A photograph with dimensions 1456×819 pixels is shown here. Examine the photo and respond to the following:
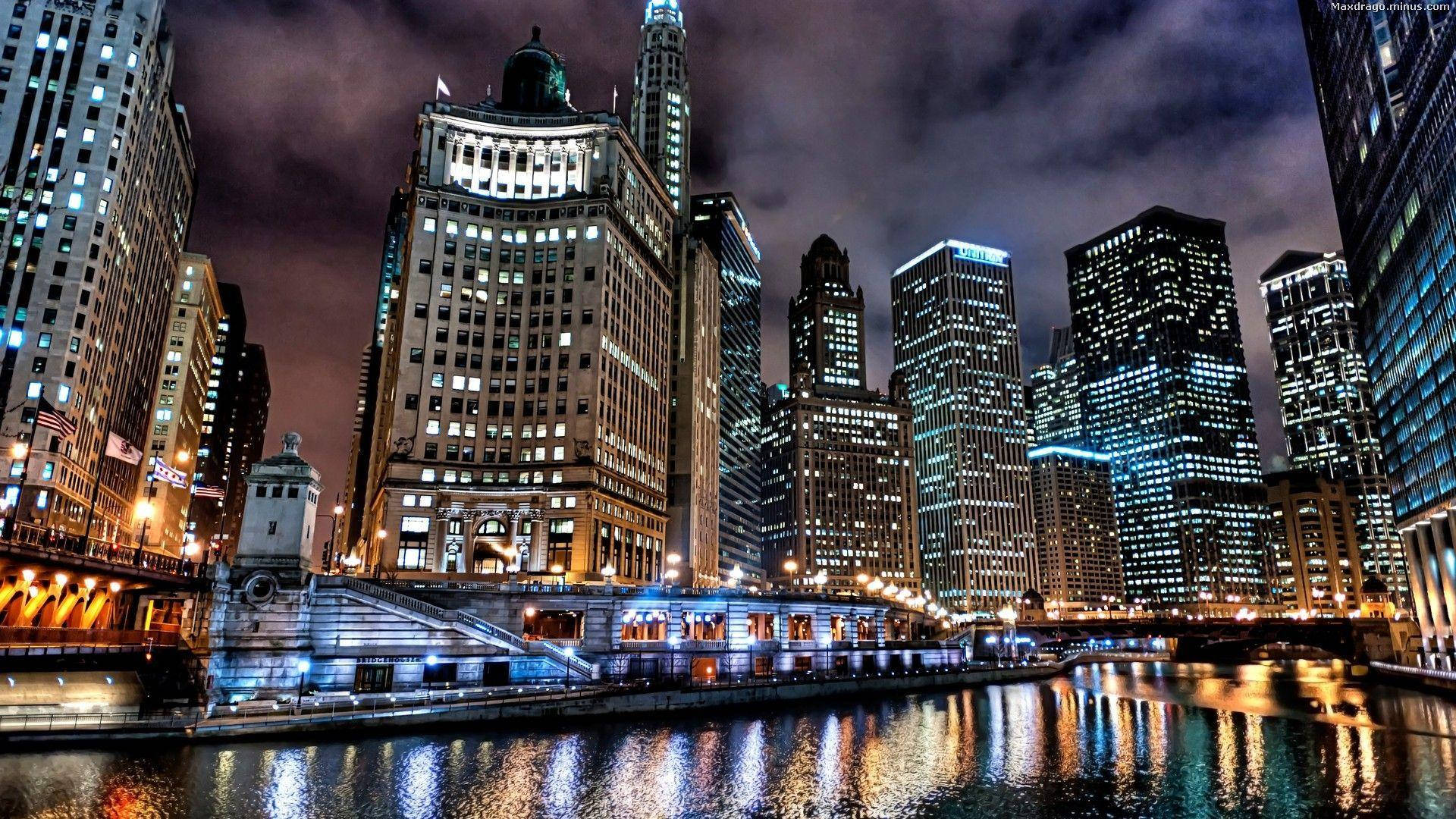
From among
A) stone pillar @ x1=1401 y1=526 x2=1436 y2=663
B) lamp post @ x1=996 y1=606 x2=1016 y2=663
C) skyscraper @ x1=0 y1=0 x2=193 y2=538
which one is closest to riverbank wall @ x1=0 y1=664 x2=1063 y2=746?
skyscraper @ x1=0 y1=0 x2=193 y2=538

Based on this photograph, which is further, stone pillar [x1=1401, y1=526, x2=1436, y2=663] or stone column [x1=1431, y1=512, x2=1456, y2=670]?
stone pillar [x1=1401, y1=526, x2=1436, y2=663]

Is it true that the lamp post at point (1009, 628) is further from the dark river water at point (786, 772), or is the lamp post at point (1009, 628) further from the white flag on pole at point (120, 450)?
the white flag on pole at point (120, 450)

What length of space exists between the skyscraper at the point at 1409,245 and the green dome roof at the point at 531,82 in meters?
125

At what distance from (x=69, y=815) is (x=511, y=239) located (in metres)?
110

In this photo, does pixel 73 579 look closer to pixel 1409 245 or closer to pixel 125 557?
pixel 125 557

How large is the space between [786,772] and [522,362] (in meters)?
92.2

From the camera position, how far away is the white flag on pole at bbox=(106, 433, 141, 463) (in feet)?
211

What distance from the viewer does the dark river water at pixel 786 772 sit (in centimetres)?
3897

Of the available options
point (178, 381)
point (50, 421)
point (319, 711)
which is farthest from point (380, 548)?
point (178, 381)

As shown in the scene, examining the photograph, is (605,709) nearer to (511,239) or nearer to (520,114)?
(511,239)

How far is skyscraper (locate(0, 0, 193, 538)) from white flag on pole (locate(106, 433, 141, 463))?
50226mm

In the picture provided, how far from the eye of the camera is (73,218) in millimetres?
119375

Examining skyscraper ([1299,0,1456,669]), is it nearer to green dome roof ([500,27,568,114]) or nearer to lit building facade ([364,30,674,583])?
lit building facade ([364,30,674,583])

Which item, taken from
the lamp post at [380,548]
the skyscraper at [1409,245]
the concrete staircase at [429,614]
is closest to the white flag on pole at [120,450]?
the concrete staircase at [429,614]
